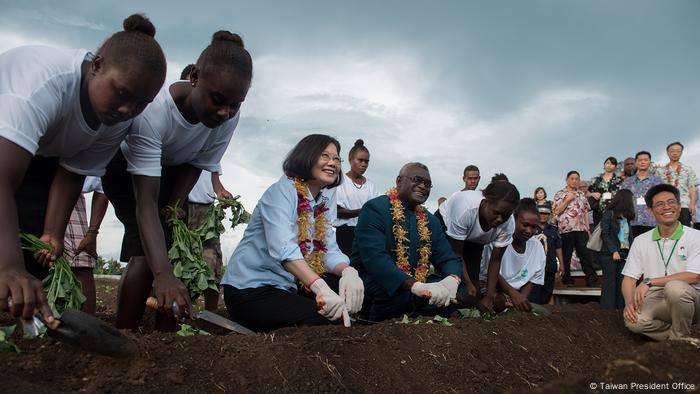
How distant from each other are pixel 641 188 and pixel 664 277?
123 inches

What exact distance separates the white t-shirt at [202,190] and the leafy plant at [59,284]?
2.24 meters

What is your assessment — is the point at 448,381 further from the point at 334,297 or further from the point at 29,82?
the point at 29,82

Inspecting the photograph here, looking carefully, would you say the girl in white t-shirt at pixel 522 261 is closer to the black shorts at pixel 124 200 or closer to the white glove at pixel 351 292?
the white glove at pixel 351 292

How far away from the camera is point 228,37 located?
333 cm

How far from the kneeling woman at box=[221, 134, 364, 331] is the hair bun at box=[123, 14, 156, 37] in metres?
1.36

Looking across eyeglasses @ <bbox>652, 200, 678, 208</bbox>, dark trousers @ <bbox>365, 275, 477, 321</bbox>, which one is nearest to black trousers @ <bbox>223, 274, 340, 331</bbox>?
dark trousers @ <bbox>365, 275, 477, 321</bbox>

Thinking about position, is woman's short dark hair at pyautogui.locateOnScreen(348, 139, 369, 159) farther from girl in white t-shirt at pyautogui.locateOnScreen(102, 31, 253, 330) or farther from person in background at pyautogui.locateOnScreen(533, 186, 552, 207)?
person in background at pyautogui.locateOnScreen(533, 186, 552, 207)

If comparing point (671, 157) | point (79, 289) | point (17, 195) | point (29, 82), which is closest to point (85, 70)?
point (29, 82)

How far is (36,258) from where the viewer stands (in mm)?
3008

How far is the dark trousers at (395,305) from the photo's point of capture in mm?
4902

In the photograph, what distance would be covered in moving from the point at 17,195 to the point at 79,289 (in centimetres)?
58

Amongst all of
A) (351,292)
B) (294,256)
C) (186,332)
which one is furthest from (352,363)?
(186,332)

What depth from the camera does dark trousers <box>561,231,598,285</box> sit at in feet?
29.8

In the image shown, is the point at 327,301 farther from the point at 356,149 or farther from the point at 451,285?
the point at 356,149
